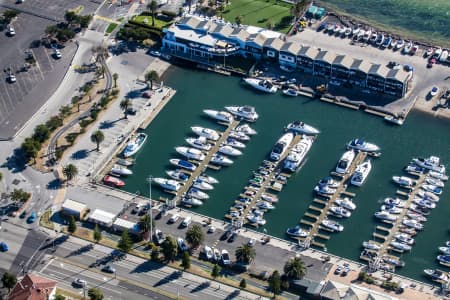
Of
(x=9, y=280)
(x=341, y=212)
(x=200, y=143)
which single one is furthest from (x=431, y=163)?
(x=9, y=280)

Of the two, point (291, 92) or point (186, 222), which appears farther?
point (291, 92)

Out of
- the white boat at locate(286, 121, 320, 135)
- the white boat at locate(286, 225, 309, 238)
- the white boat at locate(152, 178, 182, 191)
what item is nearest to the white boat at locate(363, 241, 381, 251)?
the white boat at locate(286, 225, 309, 238)

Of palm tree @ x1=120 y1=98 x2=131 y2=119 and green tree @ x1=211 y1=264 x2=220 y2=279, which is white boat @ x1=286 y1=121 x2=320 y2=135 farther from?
green tree @ x1=211 y1=264 x2=220 y2=279

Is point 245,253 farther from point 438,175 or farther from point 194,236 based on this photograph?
point 438,175

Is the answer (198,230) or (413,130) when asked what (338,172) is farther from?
(198,230)

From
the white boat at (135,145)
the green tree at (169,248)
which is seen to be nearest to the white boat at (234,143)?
the white boat at (135,145)

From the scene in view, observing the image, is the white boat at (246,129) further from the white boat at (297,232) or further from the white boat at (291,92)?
the white boat at (297,232)

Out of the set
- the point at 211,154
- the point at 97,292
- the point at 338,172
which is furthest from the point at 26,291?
the point at 338,172
